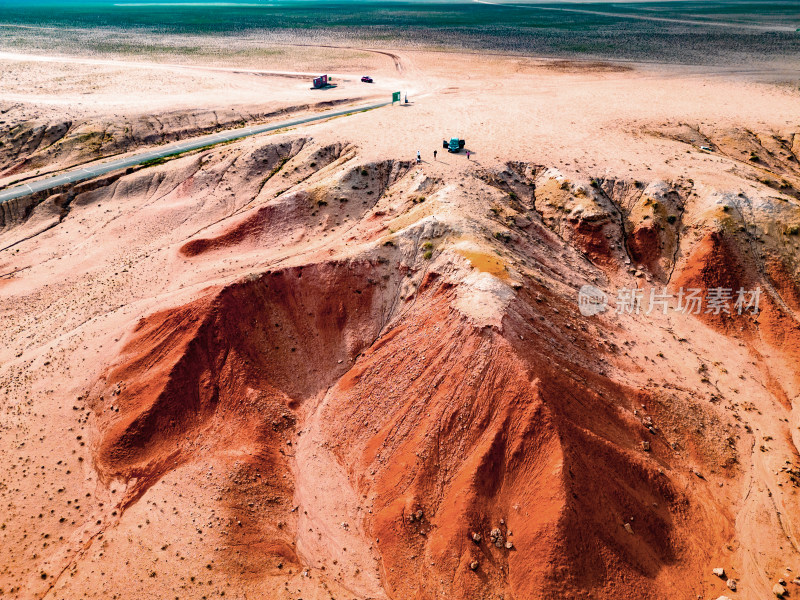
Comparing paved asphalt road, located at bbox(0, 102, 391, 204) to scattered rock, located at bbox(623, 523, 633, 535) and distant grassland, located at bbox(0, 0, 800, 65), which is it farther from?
distant grassland, located at bbox(0, 0, 800, 65)

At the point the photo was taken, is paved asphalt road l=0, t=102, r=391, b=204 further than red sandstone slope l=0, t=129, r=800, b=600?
Yes

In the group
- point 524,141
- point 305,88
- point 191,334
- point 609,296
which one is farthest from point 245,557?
point 305,88

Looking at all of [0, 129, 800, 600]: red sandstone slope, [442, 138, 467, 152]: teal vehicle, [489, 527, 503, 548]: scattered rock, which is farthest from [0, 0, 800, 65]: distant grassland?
[489, 527, 503, 548]: scattered rock

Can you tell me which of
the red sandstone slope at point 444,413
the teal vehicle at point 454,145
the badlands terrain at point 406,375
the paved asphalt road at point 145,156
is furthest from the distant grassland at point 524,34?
the red sandstone slope at point 444,413

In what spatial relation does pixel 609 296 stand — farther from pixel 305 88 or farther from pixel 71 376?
pixel 305 88

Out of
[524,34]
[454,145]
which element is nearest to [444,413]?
[454,145]

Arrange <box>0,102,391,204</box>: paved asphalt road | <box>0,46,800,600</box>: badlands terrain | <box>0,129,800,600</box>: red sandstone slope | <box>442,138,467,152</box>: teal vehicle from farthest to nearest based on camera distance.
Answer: <box>0,102,391,204</box>: paved asphalt road
<box>442,138,467,152</box>: teal vehicle
<box>0,46,800,600</box>: badlands terrain
<box>0,129,800,600</box>: red sandstone slope

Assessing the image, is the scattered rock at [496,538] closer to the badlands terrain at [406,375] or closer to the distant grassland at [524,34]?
the badlands terrain at [406,375]
